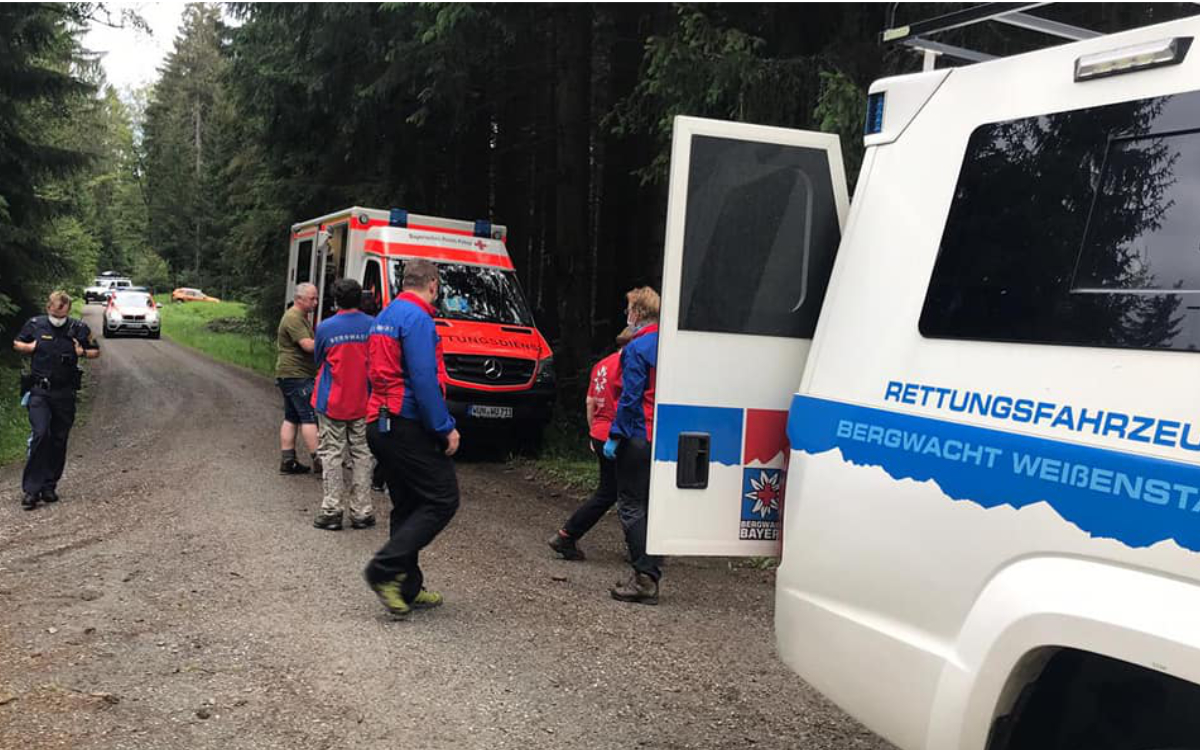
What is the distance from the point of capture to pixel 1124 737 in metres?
2.48

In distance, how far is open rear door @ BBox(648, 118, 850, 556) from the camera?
3355 millimetres

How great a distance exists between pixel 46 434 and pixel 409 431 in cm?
478

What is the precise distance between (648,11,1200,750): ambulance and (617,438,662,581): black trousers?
2741 mm

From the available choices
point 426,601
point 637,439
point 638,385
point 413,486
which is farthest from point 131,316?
point 638,385

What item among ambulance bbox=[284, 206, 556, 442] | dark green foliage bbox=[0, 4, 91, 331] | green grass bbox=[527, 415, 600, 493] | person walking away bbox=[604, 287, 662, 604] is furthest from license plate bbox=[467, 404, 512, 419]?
dark green foliage bbox=[0, 4, 91, 331]

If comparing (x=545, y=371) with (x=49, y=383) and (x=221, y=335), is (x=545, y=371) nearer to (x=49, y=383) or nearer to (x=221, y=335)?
(x=49, y=383)

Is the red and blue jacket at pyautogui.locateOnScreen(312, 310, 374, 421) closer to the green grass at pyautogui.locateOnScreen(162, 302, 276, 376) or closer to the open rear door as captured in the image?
the open rear door

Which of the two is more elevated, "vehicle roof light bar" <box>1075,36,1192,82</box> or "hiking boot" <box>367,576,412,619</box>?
"vehicle roof light bar" <box>1075,36,1192,82</box>

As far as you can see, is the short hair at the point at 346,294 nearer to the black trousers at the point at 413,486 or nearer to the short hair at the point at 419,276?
the short hair at the point at 419,276

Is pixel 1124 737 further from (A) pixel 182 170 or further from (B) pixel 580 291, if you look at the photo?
(A) pixel 182 170

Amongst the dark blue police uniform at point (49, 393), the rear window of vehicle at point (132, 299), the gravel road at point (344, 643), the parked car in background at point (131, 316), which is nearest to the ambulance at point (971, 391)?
the gravel road at point (344, 643)

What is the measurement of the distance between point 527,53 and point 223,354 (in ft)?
58.0

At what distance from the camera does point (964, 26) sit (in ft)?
10.1

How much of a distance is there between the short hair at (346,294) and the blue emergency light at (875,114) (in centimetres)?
537
